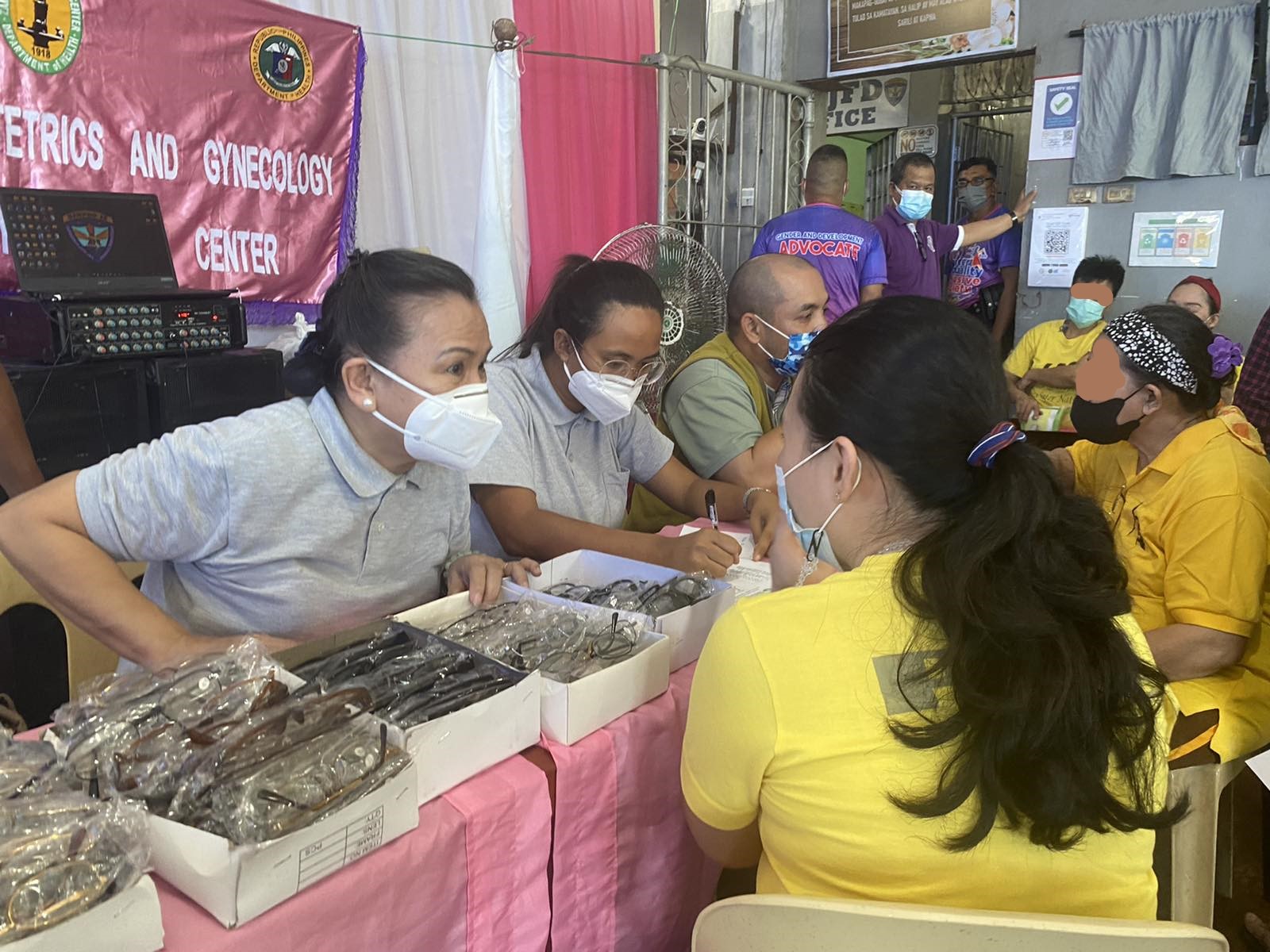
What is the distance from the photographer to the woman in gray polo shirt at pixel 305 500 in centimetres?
124

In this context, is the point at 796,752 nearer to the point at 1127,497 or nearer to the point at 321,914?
the point at 321,914

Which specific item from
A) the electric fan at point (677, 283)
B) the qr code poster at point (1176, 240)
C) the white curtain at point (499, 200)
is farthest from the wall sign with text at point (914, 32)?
the white curtain at point (499, 200)

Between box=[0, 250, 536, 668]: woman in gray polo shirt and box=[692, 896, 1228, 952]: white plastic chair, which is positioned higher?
box=[0, 250, 536, 668]: woman in gray polo shirt

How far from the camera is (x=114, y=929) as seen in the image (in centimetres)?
70

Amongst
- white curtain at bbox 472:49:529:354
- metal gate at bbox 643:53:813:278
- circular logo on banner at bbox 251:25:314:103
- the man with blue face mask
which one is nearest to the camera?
circular logo on banner at bbox 251:25:314:103

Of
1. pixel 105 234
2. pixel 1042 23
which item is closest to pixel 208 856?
pixel 105 234

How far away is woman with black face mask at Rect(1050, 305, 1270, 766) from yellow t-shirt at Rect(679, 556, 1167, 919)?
811 mm

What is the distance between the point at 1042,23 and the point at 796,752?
4727mm

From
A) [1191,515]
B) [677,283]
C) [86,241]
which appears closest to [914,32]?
[677,283]

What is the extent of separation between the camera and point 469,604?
140 centimetres

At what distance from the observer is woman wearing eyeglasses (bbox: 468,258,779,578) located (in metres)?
1.88

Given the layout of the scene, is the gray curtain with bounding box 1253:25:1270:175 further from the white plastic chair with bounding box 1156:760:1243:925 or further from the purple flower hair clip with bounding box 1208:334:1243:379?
the white plastic chair with bounding box 1156:760:1243:925

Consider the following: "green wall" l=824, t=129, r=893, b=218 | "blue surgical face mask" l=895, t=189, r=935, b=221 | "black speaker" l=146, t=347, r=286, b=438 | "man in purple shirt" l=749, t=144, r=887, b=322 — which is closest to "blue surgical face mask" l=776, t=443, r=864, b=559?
"black speaker" l=146, t=347, r=286, b=438

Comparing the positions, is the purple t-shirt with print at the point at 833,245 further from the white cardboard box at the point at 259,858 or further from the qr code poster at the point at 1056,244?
the white cardboard box at the point at 259,858
